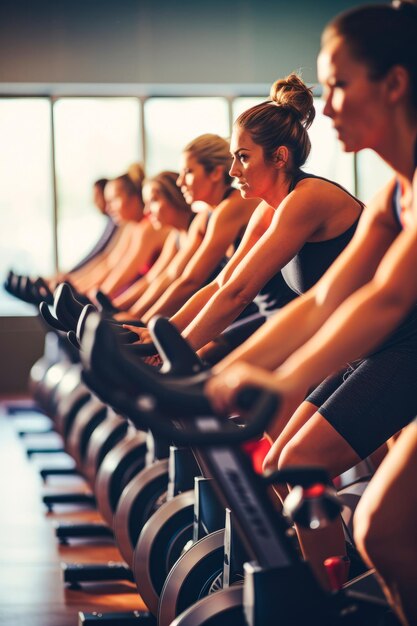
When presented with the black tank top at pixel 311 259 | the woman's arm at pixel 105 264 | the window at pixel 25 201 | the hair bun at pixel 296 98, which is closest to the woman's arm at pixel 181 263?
the hair bun at pixel 296 98

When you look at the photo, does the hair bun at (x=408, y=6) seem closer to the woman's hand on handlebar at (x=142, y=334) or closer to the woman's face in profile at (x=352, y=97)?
the woman's face in profile at (x=352, y=97)

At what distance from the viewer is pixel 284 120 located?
2830 mm

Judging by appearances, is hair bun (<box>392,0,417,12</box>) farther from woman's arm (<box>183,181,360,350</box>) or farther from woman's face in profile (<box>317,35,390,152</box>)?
woman's arm (<box>183,181,360,350</box>)

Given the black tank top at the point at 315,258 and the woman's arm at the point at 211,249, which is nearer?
the black tank top at the point at 315,258

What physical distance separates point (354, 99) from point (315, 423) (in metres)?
0.81

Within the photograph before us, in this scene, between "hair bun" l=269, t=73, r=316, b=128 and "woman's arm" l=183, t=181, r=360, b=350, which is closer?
"woman's arm" l=183, t=181, r=360, b=350

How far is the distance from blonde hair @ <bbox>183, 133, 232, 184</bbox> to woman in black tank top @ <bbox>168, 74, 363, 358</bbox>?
2.41 ft

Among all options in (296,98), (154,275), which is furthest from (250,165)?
(154,275)

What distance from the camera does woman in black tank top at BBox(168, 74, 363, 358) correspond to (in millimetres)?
2504

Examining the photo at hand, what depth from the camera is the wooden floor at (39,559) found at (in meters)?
3.35

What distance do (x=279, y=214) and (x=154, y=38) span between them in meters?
7.10

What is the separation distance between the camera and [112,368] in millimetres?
1513

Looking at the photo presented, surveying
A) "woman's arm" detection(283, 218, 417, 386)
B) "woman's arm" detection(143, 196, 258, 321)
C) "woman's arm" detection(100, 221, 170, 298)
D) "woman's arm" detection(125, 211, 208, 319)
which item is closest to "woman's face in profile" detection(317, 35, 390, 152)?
"woman's arm" detection(283, 218, 417, 386)

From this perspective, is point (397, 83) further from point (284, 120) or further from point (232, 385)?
point (284, 120)
